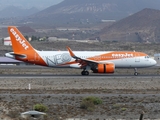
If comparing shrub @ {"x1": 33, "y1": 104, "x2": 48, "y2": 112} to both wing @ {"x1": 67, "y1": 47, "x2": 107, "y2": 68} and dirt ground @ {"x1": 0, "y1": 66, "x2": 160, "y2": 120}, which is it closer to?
dirt ground @ {"x1": 0, "y1": 66, "x2": 160, "y2": 120}

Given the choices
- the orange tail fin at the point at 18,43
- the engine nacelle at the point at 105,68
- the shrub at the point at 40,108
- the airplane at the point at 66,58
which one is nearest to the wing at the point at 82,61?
the airplane at the point at 66,58

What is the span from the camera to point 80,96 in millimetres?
39219

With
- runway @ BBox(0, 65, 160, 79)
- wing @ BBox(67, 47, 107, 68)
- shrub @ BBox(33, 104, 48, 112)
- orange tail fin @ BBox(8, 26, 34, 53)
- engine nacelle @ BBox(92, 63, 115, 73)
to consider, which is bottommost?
shrub @ BBox(33, 104, 48, 112)

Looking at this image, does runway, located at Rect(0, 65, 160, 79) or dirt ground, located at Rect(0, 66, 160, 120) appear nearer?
dirt ground, located at Rect(0, 66, 160, 120)

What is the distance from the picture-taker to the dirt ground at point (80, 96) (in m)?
31.8

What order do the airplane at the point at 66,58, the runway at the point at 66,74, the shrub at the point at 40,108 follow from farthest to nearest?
the airplane at the point at 66,58, the runway at the point at 66,74, the shrub at the point at 40,108

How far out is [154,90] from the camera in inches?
1766

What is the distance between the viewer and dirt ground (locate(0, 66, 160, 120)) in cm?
3183

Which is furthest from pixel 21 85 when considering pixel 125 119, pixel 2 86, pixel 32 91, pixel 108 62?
pixel 125 119

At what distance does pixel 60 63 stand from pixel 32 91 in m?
18.6

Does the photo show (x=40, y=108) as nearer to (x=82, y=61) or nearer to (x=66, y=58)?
(x=82, y=61)

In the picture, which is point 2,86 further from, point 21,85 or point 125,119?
point 125,119

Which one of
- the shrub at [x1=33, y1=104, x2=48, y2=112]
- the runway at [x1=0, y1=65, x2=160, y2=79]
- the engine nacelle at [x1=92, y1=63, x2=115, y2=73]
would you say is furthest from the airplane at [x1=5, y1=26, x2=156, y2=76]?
the shrub at [x1=33, y1=104, x2=48, y2=112]

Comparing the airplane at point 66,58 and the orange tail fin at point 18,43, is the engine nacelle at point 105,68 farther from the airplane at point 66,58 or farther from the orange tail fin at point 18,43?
the orange tail fin at point 18,43
